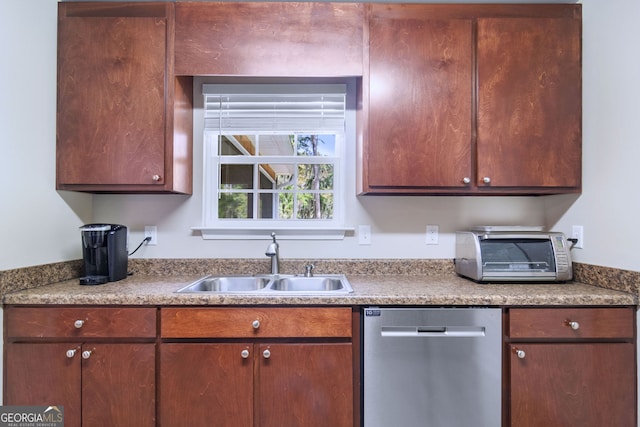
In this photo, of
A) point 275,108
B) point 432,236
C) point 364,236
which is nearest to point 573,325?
point 432,236

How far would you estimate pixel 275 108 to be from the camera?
1.96 metres

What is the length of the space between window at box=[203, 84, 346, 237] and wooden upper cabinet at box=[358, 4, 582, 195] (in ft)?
1.32

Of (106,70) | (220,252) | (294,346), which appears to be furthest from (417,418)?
(106,70)

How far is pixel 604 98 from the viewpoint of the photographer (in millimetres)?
1521

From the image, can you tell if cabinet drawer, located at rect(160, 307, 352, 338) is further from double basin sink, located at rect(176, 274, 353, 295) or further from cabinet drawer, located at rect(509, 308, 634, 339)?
cabinet drawer, located at rect(509, 308, 634, 339)

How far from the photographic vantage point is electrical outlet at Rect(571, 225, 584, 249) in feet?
5.40

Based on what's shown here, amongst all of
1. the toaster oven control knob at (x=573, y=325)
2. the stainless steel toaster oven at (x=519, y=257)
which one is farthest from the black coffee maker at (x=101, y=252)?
the toaster oven control knob at (x=573, y=325)

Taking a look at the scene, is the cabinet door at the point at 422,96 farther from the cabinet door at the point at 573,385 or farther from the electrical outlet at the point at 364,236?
the cabinet door at the point at 573,385

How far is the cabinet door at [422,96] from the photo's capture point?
5.27 feet

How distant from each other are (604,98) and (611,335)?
3.74 feet

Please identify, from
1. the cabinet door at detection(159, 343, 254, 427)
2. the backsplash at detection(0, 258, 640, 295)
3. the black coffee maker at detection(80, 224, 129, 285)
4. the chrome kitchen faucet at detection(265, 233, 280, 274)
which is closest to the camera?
the cabinet door at detection(159, 343, 254, 427)

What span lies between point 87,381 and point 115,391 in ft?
0.42

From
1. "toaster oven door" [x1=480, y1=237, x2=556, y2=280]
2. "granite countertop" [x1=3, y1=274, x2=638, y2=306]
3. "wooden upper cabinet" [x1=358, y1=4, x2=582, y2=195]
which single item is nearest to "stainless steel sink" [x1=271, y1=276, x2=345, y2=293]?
"granite countertop" [x1=3, y1=274, x2=638, y2=306]

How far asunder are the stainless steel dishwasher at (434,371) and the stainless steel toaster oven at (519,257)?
361 millimetres
